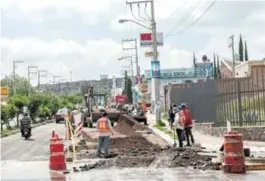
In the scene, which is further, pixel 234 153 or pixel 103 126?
pixel 103 126


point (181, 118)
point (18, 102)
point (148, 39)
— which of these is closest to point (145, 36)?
point (148, 39)

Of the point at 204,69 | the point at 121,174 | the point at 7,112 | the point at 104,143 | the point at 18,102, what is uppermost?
the point at 204,69

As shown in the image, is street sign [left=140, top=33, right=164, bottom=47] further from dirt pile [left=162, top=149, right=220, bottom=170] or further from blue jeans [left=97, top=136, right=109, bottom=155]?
dirt pile [left=162, top=149, right=220, bottom=170]

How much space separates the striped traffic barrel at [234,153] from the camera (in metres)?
16.6

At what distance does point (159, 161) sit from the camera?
808 inches

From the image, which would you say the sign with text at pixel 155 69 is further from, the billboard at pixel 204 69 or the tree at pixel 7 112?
the billboard at pixel 204 69

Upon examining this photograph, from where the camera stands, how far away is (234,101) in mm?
28922

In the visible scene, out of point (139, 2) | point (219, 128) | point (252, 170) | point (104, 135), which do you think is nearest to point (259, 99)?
point (219, 128)

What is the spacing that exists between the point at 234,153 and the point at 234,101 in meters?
12.5

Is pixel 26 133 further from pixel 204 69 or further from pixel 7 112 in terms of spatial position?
pixel 204 69

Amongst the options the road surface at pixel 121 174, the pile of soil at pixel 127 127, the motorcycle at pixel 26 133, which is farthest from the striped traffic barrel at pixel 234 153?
the motorcycle at pixel 26 133

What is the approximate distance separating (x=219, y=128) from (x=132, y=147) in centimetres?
483

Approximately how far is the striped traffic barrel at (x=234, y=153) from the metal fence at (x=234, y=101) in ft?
29.9

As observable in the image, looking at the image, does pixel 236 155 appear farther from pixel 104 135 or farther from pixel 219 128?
pixel 219 128
